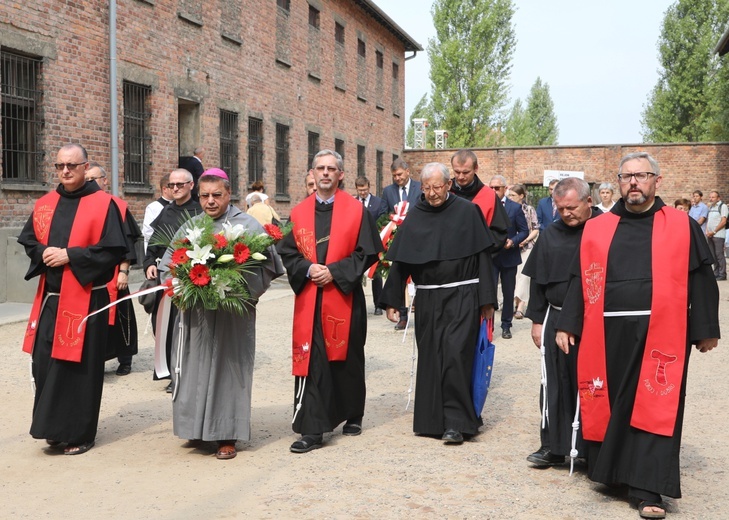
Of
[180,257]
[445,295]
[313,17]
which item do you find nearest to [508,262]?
[445,295]

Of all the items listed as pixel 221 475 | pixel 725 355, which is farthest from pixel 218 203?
pixel 725 355

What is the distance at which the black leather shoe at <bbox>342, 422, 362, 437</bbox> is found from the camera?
23.2 feet

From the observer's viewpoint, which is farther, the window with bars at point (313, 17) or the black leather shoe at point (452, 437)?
the window with bars at point (313, 17)

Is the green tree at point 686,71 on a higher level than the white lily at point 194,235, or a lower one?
higher

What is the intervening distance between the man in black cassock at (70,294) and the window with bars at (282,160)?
62.1 feet

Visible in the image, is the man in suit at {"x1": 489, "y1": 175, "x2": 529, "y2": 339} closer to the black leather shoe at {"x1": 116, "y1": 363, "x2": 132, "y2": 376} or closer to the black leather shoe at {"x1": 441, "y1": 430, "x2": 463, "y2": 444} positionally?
the black leather shoe at {"x1": 116, "y1": 363, "x2": 132, "y2": 376}

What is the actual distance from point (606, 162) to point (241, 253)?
34.1 metres

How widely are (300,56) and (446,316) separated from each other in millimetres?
20697

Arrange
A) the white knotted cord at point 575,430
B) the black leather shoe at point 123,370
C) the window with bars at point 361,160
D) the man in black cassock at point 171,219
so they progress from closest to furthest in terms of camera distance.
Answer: the white knotted cord at point 575,430
the man in black cassock at point 171,219
the black leather shoe at point 123,370
the window with bars at point 361,160

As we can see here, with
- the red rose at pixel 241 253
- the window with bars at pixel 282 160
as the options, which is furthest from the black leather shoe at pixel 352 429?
the window with bars at pixel 282 160

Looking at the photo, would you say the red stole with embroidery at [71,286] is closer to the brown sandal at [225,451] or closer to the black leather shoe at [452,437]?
the brown sandal at [225,451]

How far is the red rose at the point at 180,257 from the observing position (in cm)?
619

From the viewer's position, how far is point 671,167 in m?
37.6

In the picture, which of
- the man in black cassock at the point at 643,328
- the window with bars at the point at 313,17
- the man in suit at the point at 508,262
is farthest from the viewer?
the window with bars at the point at 313,17
